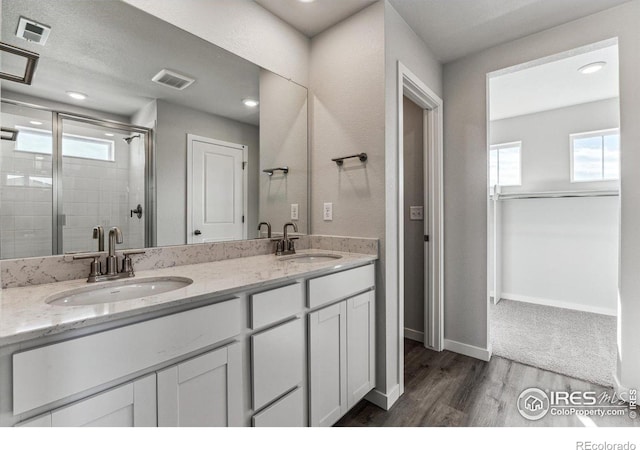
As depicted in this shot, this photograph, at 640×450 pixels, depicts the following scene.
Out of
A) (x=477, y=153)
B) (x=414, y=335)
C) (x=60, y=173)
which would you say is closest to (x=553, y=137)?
(x=477, y=153)

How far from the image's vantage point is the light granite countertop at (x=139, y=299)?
70cm

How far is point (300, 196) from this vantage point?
2145 mm

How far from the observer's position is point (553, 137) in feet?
12.3

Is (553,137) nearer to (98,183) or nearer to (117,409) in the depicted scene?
(98,183)

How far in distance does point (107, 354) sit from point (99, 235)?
25.9 inches

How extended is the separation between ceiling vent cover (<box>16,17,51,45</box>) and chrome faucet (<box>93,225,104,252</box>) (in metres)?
0.77

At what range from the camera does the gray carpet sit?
7.14 feet

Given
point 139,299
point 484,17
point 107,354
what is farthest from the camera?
point 484,17

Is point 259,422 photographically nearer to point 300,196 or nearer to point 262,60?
point 300,196

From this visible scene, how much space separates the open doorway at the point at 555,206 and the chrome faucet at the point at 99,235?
9.75 feet

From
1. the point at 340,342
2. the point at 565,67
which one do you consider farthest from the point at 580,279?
the point at 340,342

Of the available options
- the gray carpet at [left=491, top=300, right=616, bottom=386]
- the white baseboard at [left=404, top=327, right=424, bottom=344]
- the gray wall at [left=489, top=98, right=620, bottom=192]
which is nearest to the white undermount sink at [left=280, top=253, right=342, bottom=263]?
the white baseboard at [left=404, top=327, right=424, bottom=344]

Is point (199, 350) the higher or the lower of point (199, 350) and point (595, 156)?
the lower

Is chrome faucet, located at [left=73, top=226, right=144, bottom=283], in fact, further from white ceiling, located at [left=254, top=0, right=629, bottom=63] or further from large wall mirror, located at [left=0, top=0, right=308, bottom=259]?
white ceiling, located at [left=254, top=0, right=629, bottom=63]
